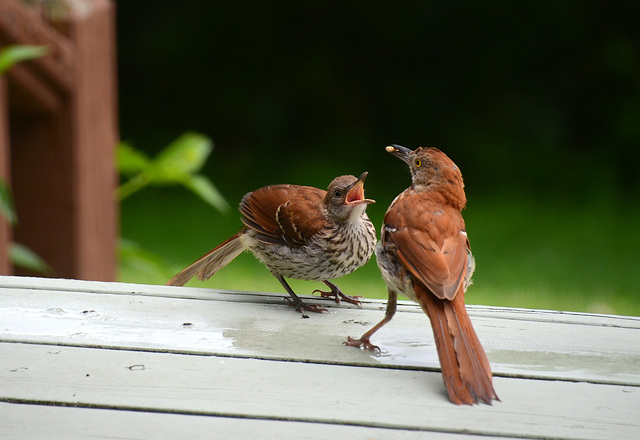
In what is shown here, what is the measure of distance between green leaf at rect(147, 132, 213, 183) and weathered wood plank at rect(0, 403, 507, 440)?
11.8 ft

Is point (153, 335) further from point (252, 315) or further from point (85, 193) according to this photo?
point (85, 193)

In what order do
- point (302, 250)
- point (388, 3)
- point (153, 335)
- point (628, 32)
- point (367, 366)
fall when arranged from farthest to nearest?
point (388, 3)
point (628, 32)
point (302, 250)
point (153, 335)
point (367, 366)

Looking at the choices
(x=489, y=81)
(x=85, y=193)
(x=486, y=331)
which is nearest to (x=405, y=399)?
(x=486, y=331)

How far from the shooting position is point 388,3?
11.1 m

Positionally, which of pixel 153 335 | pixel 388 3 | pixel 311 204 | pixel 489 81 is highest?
pixel 388 3

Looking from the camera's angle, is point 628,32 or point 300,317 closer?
point 300,317

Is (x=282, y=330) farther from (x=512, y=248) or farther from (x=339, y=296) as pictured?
(x=512, y=248)

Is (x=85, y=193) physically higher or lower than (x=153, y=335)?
higher

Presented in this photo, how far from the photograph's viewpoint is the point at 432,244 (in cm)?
265

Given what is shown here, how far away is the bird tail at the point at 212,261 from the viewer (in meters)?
3.70

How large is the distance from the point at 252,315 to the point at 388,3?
8.76 meters

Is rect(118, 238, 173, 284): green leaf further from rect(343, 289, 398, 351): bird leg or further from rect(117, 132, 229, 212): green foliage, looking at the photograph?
rect(343, 289, 398, 351): bird leg

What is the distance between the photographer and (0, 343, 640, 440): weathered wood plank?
6.95 ft

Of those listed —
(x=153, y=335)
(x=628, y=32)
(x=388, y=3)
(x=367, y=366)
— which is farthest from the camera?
(x=388, y=3)
